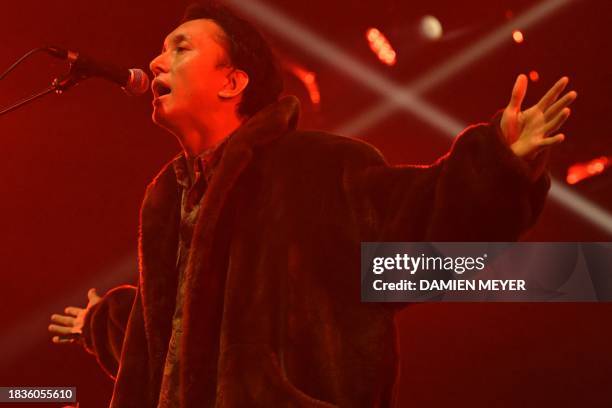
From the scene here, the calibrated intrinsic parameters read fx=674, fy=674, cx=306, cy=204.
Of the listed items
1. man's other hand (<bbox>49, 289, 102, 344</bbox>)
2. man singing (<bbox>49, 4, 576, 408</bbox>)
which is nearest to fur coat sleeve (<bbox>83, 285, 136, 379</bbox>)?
man's other hand (<bbox>49, 289, 102, 344</bbox>)

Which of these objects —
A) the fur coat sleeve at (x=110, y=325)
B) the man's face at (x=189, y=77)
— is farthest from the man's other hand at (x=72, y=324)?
the man's face at (x=189, y=77)

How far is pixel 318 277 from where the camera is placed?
132 centimetres

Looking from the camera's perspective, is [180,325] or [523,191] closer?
[523,191]

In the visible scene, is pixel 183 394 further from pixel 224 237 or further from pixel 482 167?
→ pixel 482 167

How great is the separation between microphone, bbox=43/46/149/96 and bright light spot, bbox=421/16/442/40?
120 centimetres

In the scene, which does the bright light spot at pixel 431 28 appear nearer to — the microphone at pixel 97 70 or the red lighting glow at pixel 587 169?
the red lighting glow at pixel 587 169

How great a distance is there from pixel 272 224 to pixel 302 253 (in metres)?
0.09

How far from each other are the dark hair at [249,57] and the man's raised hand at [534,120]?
627mm

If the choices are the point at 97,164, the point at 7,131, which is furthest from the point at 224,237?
the point at 7,131

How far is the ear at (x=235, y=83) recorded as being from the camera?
5.08 ft

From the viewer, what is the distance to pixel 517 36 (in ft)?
7.35

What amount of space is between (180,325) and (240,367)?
0.21 m

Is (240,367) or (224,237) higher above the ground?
(224,237)

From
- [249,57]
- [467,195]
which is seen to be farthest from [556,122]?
[249,57]
